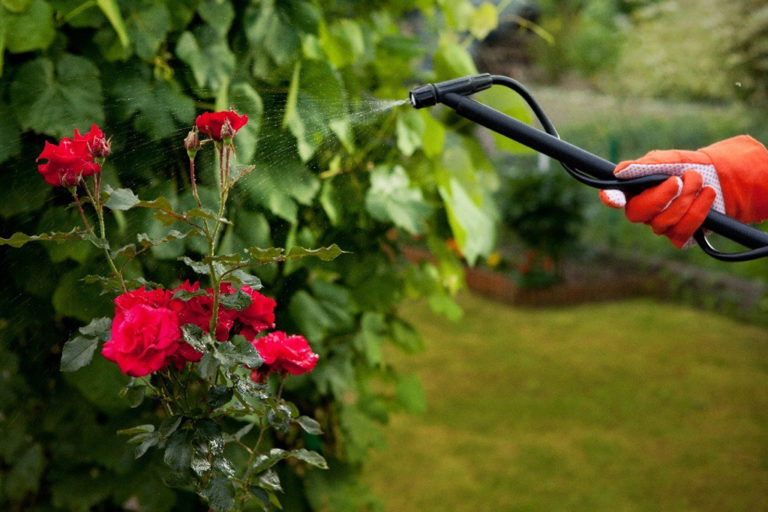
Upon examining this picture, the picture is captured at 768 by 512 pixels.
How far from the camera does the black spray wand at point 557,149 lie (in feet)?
3.05

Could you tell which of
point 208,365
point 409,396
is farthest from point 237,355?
point 409,396

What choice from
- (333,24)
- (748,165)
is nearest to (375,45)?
(333,24)

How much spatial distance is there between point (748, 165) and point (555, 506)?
6.82 feet

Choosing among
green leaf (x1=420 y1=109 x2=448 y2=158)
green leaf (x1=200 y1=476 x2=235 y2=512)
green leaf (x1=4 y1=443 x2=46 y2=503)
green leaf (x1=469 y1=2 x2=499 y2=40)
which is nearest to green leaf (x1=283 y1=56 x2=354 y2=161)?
green leaf (x1=420 y1=109 x2=448 y2=158)

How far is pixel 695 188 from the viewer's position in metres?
0.99

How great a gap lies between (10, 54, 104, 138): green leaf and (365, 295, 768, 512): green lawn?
2.01 metres

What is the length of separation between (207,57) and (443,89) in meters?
0.74

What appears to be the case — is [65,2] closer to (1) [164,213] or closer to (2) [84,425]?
(1) [164,213]

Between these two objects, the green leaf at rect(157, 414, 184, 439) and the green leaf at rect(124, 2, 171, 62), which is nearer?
the green leaf at rect(157, 414, 184, 439)

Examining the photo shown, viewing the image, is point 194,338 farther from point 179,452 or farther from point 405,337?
point 405,337

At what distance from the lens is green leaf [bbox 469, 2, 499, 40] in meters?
2.00

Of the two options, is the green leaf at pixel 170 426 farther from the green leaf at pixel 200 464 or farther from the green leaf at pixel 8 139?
→ the green leaf at pixel 8 139

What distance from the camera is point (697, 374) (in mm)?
4387

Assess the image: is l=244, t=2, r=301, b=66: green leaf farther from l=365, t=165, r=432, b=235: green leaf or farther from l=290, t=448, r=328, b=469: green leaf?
l=290, t=448, r=328, b=469: green leaf
